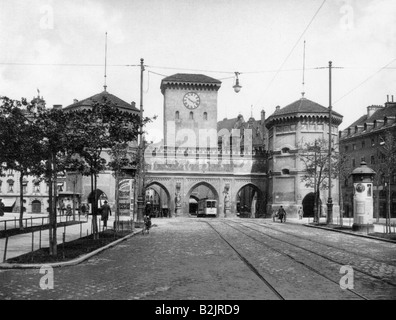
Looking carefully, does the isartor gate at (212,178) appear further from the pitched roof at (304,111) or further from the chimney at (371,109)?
the chimney at (371,109)

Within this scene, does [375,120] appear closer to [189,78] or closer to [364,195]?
[189,78]

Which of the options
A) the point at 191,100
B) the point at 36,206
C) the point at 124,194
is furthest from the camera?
the point at 191,100

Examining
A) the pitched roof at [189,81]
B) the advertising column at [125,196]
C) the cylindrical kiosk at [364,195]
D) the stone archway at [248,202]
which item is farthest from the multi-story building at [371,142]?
the advertising column at [125,196]

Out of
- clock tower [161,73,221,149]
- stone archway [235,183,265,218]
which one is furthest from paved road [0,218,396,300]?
clock tower [161,73,221,149]

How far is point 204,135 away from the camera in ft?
232

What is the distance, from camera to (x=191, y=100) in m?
70.1

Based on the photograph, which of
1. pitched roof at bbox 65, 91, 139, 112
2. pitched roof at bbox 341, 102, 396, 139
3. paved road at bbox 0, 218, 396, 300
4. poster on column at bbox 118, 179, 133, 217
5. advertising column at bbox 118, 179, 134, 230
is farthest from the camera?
pitched roof at bbox 341, 102, 396, 139

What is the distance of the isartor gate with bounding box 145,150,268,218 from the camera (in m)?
58.0

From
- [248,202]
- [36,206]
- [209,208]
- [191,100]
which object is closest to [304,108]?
[209,208]

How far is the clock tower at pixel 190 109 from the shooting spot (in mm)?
69438

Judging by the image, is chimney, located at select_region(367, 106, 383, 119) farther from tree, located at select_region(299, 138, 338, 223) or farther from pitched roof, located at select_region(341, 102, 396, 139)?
tree, located at select_region(299, 138, 338, 223)

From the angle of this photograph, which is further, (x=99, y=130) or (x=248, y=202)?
(x=248, y=202)

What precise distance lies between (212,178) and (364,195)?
3397cm
